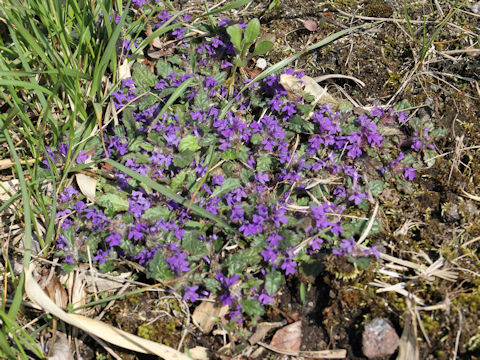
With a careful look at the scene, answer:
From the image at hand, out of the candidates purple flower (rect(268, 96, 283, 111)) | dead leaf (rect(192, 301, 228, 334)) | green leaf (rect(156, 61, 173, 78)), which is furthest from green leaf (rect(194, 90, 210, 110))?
dead leaf (rect(192, 301, 228, 334))

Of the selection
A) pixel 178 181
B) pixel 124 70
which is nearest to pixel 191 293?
pixel 178 181

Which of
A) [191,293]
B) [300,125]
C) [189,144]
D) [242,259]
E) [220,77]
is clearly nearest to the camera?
[191,293]

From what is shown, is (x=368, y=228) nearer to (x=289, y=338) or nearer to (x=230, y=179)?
(x=289, y=338)

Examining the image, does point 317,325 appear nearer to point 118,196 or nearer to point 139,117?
point 118,196

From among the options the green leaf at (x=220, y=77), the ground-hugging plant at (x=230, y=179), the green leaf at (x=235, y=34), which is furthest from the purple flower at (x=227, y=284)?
the green leaf at (x=235, y=34)

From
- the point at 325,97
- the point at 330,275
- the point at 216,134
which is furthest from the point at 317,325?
the point at 325,97

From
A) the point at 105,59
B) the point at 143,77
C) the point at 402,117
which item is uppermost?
the point at 105,59

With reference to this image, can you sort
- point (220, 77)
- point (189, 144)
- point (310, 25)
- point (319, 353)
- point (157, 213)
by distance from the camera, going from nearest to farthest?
point (319, 353) < point (157, 213) < point (189, 144) < point (220, 77) < point (310, 25)

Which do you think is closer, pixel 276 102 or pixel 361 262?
pixel 361 262
